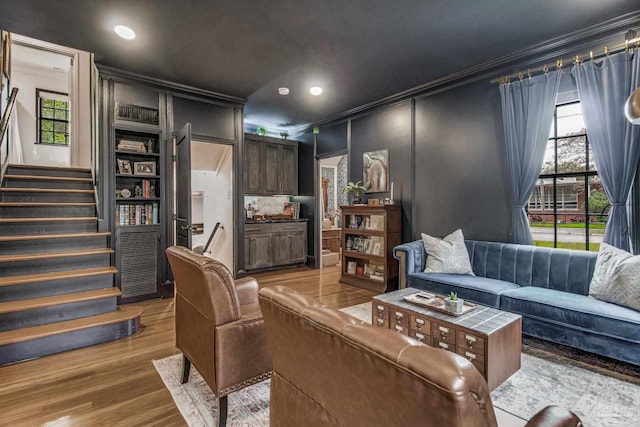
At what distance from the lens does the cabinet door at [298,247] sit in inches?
249

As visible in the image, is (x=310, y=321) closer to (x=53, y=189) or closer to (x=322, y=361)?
(x=322, y=361)

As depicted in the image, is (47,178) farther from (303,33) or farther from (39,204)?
(303,33)

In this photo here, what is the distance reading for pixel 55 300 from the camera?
3.01 metres

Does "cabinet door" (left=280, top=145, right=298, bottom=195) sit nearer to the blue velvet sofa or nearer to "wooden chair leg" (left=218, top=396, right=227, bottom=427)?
the blue velvet sofa

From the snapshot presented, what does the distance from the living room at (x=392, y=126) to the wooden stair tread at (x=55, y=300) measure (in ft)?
1.59

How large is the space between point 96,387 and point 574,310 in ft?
11.7

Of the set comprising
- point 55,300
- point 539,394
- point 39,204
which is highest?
point 39,204

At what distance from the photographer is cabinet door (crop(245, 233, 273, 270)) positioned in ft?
18.7

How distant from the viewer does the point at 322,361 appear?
95 cm

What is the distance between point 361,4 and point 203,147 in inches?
149

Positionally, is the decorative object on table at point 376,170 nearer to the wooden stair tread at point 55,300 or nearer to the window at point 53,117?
the wooden stair tread at point 55,300

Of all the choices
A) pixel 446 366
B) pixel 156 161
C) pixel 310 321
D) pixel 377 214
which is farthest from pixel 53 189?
pixel 446 366

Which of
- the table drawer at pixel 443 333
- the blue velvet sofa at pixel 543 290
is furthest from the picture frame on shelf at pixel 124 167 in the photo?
the table drawer at pixel 443 333

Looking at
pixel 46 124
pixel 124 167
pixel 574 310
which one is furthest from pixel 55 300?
pixel 46 124
